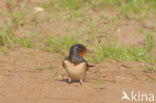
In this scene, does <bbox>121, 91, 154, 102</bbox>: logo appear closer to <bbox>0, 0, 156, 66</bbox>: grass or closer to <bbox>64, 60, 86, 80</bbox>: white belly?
<bbox>64, 60, 86, 80</bbox>: white belly

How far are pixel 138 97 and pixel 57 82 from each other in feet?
3.88

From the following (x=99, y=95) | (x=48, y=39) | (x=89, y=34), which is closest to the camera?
(x=99, y=95)

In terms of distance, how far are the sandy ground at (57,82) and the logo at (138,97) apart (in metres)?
0.07

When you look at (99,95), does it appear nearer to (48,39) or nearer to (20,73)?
(20,73)

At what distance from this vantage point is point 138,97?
4309 mm

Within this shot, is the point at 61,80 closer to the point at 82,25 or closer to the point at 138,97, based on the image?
the point at 138,97

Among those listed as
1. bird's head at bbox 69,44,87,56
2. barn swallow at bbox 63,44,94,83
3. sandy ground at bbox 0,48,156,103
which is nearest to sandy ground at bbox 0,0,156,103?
sandy ground at bbox 0,48,156,103

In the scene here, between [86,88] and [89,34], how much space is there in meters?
2.96

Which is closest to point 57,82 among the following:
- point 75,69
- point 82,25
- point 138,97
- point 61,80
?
point 61,80

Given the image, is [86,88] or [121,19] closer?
[86,88]

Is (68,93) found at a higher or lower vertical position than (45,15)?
lower

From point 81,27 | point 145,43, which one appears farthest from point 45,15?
point 145,43

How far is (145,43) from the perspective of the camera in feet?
23.1

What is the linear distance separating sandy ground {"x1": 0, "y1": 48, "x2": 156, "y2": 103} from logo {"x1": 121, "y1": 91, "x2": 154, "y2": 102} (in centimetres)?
7
